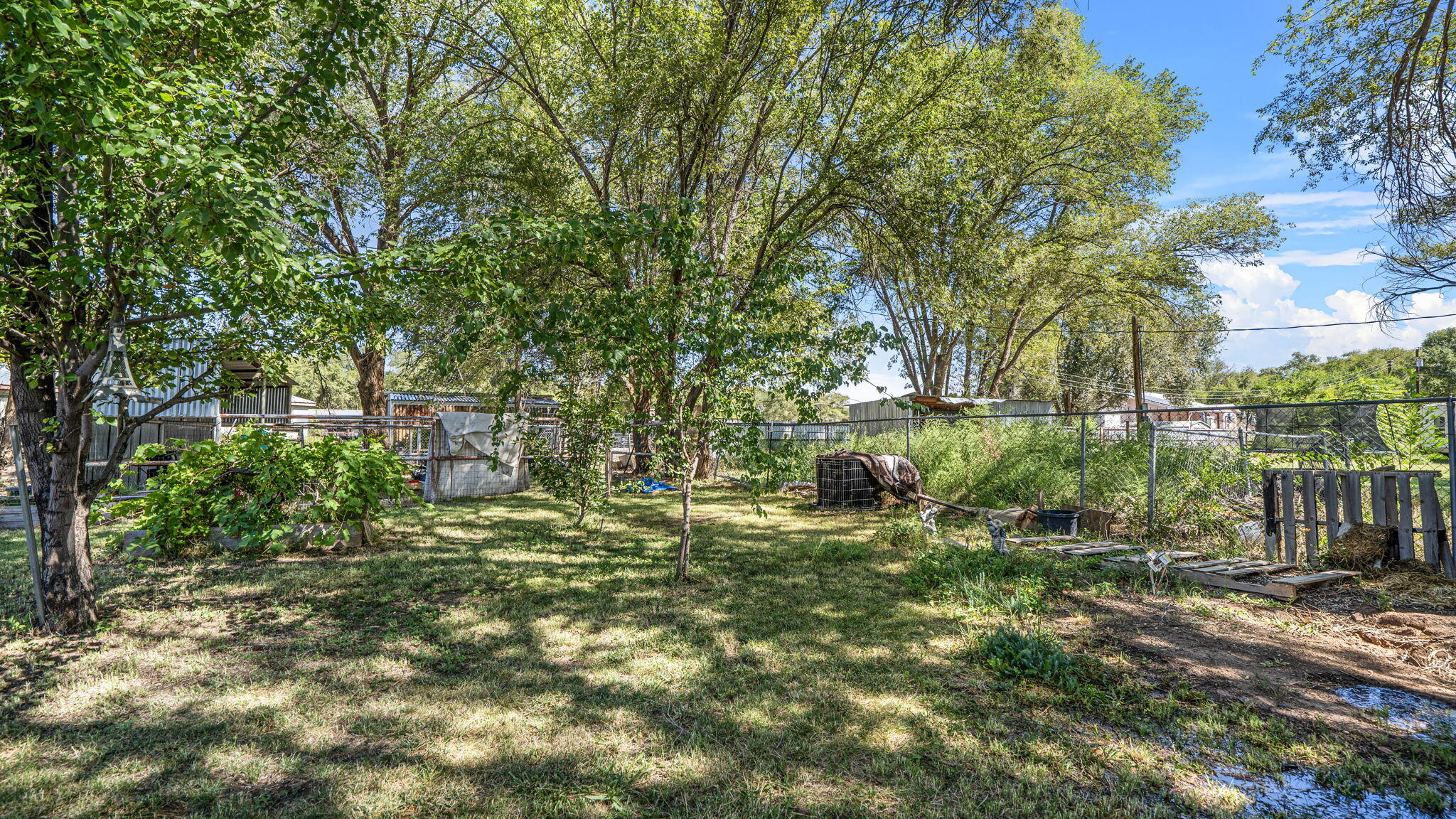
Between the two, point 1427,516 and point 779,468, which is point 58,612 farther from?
point 1427,516

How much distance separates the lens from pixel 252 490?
21.8 feet

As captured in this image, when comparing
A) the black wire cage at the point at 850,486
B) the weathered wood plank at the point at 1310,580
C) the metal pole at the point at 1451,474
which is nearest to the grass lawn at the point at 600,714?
the weathered wood plank at the point at 1310,580

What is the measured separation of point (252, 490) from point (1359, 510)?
454 inches

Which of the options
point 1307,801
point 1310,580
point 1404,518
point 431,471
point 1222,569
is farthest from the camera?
point 431,471

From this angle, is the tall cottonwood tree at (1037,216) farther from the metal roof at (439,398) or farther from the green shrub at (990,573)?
the metal roof at (439,398)

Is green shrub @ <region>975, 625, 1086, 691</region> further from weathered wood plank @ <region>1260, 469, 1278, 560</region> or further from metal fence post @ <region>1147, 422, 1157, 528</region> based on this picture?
metal fence post @ <region>1147, 422, 1157, 528</region>

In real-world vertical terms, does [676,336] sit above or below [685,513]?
above

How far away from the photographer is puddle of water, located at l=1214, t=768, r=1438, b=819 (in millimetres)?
2410

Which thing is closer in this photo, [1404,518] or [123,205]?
[123,205]

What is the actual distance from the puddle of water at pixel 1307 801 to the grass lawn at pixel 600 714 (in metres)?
0.09

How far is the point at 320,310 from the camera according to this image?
446 centimetres

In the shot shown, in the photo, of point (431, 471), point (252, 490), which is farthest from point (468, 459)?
point (252, 490)

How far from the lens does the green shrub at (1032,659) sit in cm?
370

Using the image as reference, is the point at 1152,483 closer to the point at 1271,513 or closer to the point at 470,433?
the point at 1271,513
